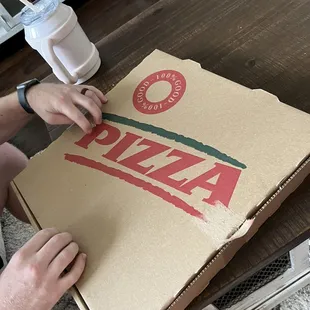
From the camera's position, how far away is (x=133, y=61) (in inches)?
33.8

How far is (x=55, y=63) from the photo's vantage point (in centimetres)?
82

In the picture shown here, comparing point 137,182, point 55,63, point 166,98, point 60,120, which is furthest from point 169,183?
point 55,63

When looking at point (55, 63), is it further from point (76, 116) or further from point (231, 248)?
point (231, 248)

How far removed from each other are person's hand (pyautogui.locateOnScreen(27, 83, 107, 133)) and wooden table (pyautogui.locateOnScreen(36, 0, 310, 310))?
10cm

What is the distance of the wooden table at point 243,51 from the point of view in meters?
0.57

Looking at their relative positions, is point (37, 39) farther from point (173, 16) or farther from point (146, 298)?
point (146, 298)

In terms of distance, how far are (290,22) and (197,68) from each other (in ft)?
0.62

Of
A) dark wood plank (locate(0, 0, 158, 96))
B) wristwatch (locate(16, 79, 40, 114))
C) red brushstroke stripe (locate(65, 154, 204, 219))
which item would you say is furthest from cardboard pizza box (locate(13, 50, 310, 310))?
dark wood plank (locate(0, 0, 158, 96))

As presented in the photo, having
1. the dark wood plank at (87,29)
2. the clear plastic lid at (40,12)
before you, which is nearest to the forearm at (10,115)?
the clear plastic lid at (40,12)

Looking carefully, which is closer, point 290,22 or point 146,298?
point 146,298

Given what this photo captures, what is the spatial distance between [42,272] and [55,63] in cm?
39

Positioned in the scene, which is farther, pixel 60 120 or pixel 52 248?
pixel 60 120

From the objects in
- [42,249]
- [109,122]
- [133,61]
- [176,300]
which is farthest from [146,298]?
[133,61]

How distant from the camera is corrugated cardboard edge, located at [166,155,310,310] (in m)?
0.52
